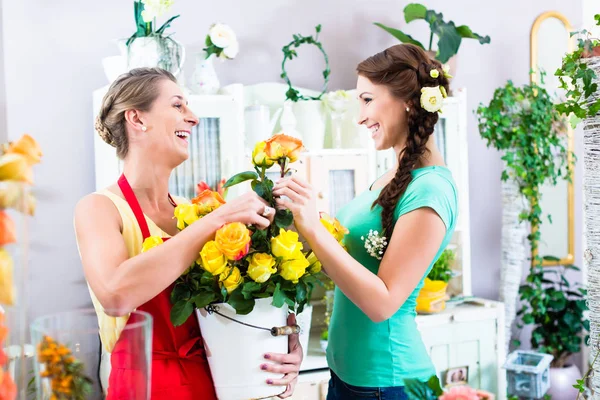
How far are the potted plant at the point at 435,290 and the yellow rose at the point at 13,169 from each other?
8.34 feet

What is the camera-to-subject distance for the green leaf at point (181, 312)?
115 cm

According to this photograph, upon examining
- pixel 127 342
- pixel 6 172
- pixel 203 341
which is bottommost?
pixel 203 341

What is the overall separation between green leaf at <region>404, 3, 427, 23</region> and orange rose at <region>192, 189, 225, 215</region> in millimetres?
2252

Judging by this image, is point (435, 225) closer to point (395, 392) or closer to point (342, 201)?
point (395, 392)

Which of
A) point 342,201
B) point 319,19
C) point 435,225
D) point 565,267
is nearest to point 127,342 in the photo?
point 435,225

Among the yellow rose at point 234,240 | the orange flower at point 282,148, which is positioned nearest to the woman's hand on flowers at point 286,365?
the yellow rose at point 234,240

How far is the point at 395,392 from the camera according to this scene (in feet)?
5.12

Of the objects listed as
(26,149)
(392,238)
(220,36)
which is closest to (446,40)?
(220,36)

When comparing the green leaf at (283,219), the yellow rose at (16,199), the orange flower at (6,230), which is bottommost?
the green leaf at (283,219)

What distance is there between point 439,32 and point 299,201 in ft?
7.06

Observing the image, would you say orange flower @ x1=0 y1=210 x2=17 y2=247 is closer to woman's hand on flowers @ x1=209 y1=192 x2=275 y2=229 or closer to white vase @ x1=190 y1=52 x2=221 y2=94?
woman's hand on flowers @ x1=209 y1=192 x2=275 y2=229

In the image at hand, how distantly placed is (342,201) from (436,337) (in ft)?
2.51

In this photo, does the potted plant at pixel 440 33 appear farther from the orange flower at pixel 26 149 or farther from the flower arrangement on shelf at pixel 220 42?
the orange flower at pixel 26 149

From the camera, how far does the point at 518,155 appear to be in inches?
133
